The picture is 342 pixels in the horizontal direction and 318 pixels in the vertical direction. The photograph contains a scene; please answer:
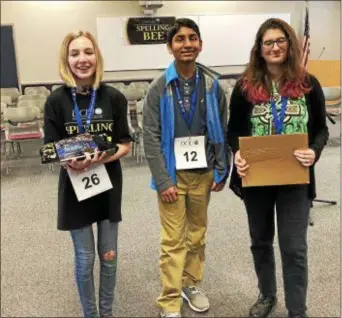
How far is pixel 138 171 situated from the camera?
5633mm

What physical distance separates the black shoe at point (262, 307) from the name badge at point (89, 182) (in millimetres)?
1107

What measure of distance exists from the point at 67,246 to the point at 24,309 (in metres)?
0.87

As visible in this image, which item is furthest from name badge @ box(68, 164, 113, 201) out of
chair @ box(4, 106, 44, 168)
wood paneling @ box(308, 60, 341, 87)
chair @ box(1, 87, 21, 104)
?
chair @ box(1, 87, 21, 104)

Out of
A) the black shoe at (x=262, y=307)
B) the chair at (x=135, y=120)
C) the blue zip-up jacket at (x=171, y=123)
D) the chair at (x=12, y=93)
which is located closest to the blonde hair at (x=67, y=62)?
the blue zip-up jacket at (x=171, y=123)

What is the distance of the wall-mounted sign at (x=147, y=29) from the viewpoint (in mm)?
10383

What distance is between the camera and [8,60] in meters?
10.2

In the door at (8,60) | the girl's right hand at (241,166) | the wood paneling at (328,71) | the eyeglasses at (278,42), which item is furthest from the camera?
the door at (8,60)

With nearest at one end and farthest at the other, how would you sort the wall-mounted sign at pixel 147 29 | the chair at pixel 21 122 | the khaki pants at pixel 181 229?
the khaki pants at pixel 181 229 < the chair at pixel 21 122 < the wall-mounted sign at pixel 147 29

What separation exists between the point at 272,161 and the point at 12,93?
8758 millimetres

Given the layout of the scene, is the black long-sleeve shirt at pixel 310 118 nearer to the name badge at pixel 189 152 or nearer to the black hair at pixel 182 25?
the name badge at pixel 189 152

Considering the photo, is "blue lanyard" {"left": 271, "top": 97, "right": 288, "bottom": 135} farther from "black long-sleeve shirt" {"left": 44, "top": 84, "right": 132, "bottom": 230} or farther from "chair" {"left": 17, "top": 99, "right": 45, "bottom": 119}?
"chair" {"left": 17, "top": 99, "right": 45, "bottom": 119}

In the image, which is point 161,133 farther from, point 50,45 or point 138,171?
point 50,45

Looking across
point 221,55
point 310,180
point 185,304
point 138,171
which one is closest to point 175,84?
point 310,180

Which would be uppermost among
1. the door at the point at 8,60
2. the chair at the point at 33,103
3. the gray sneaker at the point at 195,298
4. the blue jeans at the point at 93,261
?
the door at the point at 8,60
